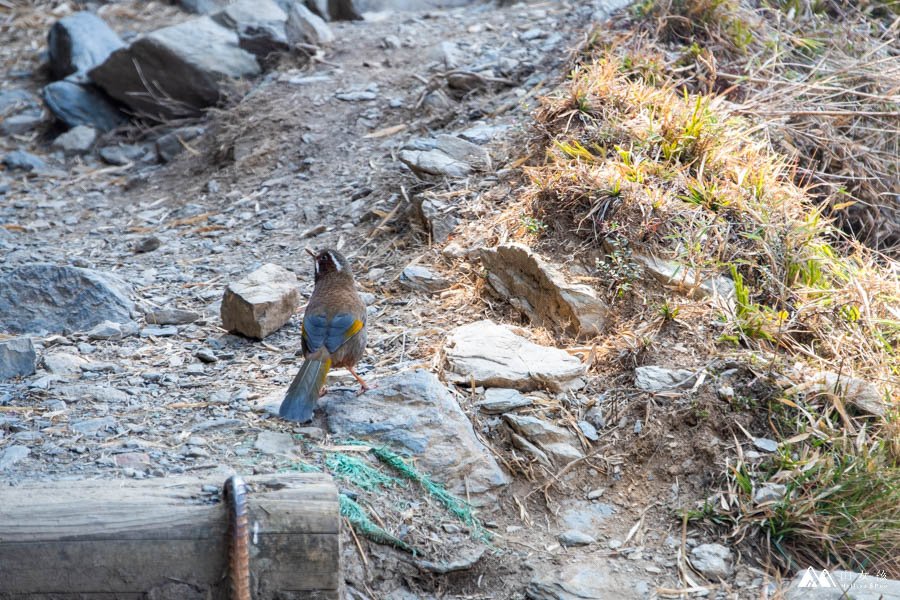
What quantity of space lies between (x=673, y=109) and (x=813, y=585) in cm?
304

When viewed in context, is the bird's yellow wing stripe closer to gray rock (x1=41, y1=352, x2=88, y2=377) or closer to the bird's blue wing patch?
the bird's blue wing patch

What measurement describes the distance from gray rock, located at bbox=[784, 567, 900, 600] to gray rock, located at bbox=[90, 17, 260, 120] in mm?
6256

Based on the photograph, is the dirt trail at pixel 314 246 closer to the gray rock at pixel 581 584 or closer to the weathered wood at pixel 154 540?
the gray rock at pixel 581 584

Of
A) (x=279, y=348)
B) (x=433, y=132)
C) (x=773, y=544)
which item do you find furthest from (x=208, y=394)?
(x=433, y=132)

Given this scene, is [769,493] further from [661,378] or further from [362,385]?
[362,385]

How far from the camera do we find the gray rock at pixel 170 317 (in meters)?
4.96

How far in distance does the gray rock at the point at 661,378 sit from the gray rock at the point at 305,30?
5.03 meters

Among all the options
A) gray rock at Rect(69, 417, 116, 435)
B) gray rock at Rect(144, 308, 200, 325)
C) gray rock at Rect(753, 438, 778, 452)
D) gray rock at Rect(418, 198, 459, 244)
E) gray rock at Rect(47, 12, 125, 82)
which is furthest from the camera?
gray rock at Rect(47, 12, 125, 82)

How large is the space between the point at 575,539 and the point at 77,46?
297 inches

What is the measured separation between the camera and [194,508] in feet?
9.06

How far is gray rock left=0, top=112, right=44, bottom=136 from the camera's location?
27.7ft

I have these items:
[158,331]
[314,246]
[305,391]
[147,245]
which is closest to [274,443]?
[305,391]

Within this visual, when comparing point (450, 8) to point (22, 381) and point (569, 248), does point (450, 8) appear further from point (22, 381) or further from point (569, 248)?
point (22, 381)

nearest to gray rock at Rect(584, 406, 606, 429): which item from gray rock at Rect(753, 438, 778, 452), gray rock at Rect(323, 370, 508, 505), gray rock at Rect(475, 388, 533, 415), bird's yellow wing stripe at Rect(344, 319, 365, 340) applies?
gray rock at Rect(475, 388, 533, 415)
